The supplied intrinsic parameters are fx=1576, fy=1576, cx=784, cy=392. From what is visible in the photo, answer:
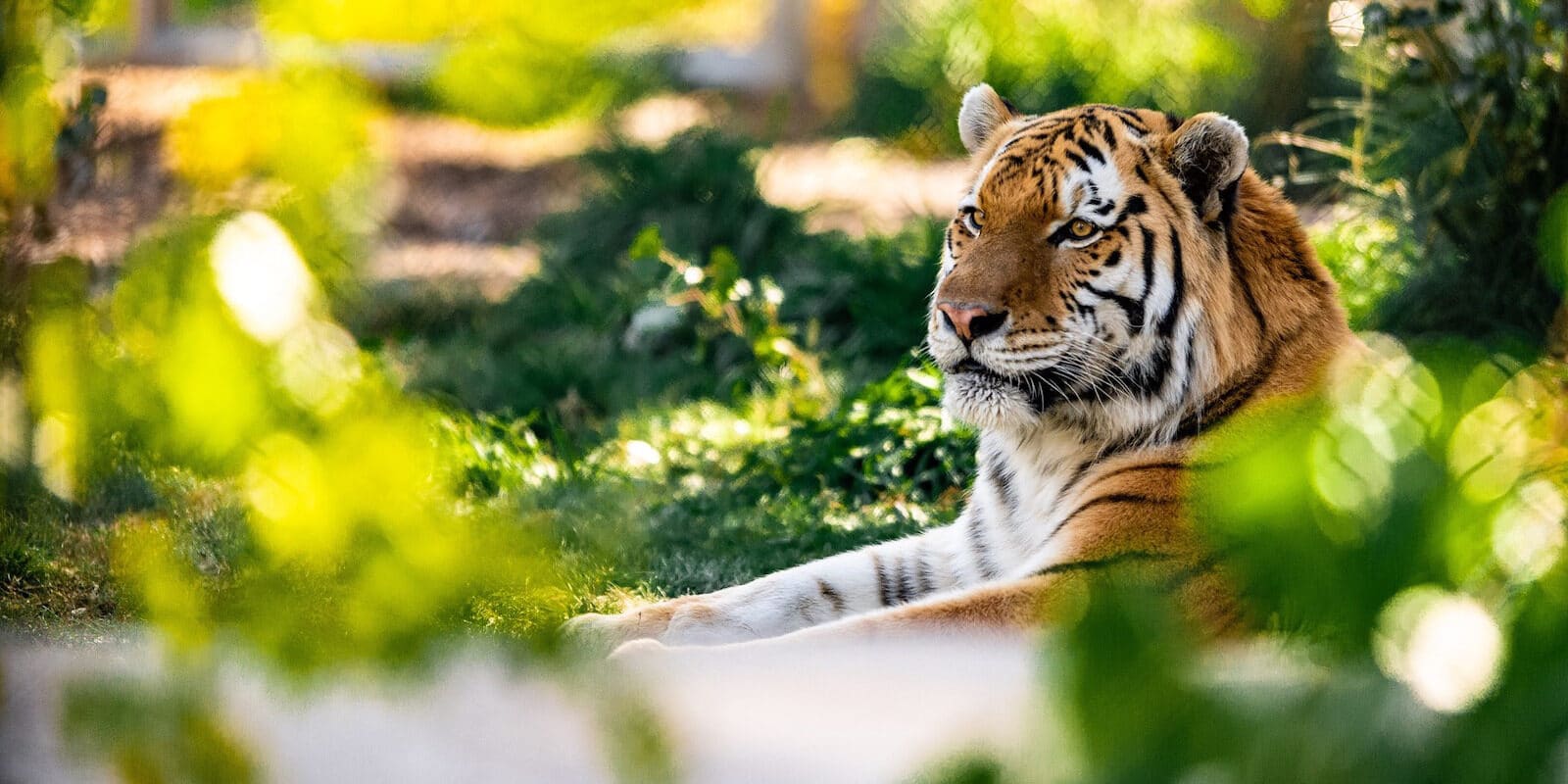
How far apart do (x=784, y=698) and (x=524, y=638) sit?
1.72ft

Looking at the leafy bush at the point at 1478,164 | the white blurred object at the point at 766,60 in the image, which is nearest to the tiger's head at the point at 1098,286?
the leafy bush at the point at 1478,164

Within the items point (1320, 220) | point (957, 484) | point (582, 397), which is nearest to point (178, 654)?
point (957, 484)

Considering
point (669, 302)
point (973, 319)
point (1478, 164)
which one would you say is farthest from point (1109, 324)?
point (1478, 164)

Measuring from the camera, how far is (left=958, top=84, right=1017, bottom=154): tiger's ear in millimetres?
3875

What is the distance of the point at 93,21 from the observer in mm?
1440

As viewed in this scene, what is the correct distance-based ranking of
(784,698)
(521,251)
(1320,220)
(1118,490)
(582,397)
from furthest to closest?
(521,251), (1320,220), (582,397), (1118,490), (784,698)

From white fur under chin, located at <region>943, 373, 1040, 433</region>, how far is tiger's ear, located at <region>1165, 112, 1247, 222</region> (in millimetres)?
565

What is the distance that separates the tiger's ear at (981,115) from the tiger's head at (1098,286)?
0.41m

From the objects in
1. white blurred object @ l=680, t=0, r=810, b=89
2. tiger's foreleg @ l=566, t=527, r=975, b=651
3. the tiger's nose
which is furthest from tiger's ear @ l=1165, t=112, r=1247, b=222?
white blurred object @ l=680, t=0, r=810, b=89

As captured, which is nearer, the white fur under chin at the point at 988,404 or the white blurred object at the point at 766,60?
the white fur under chin at the point at 988,404

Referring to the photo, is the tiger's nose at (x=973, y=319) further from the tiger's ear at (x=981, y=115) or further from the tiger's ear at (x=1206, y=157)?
the tiger's ear at (x=981, y=115)

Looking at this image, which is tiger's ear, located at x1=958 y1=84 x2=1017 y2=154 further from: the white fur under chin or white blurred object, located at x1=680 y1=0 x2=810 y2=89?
white blurred object, located at x1=680 y1=0 x2=810 y2=89

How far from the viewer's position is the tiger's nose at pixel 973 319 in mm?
3355

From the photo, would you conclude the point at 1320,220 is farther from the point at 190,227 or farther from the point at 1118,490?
the point at 190,227
